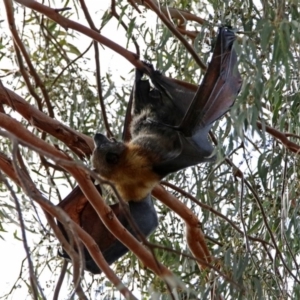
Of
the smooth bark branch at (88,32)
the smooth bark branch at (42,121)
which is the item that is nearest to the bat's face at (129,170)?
the smooth bark branch at (42,121)

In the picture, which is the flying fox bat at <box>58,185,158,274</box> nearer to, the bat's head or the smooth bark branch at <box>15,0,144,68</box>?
the bat's head

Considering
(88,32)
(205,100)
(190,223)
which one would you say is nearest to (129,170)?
(190,223)

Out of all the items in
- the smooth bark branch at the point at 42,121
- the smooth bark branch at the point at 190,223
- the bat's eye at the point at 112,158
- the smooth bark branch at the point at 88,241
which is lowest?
the smooth bark branch at the point at 88,241

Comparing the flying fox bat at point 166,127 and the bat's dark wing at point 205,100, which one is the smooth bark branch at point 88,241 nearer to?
the flying fox bat at point 166,127

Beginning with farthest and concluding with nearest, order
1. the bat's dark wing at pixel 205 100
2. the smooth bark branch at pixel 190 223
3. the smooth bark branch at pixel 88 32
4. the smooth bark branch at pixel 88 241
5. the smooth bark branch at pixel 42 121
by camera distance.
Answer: the smooth bark branch at pixel 190 223, the bat's dark wing at pixel 205 100, the smooth bark branch at pixel 42 121, the smooth bark branch at pixel 88 32, the smooth bark branch at pixel 88 241

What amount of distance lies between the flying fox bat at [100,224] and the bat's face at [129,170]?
62mm

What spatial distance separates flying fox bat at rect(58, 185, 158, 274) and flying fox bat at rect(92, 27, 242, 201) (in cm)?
7

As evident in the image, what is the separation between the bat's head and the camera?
3674mm

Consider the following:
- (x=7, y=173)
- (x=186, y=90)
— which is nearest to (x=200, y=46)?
(x=186, y=90)

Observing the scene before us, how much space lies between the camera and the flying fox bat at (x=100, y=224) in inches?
152

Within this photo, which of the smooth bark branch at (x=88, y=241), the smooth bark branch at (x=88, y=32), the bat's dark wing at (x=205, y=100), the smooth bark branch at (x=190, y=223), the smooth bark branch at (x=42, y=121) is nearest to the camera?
the smooth bark branch at (x=88, y=241)

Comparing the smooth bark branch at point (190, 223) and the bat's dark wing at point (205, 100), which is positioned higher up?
the bat's dark wing at point (205, 100)

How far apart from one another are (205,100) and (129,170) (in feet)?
1.74

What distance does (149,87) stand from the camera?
13.1 feet
